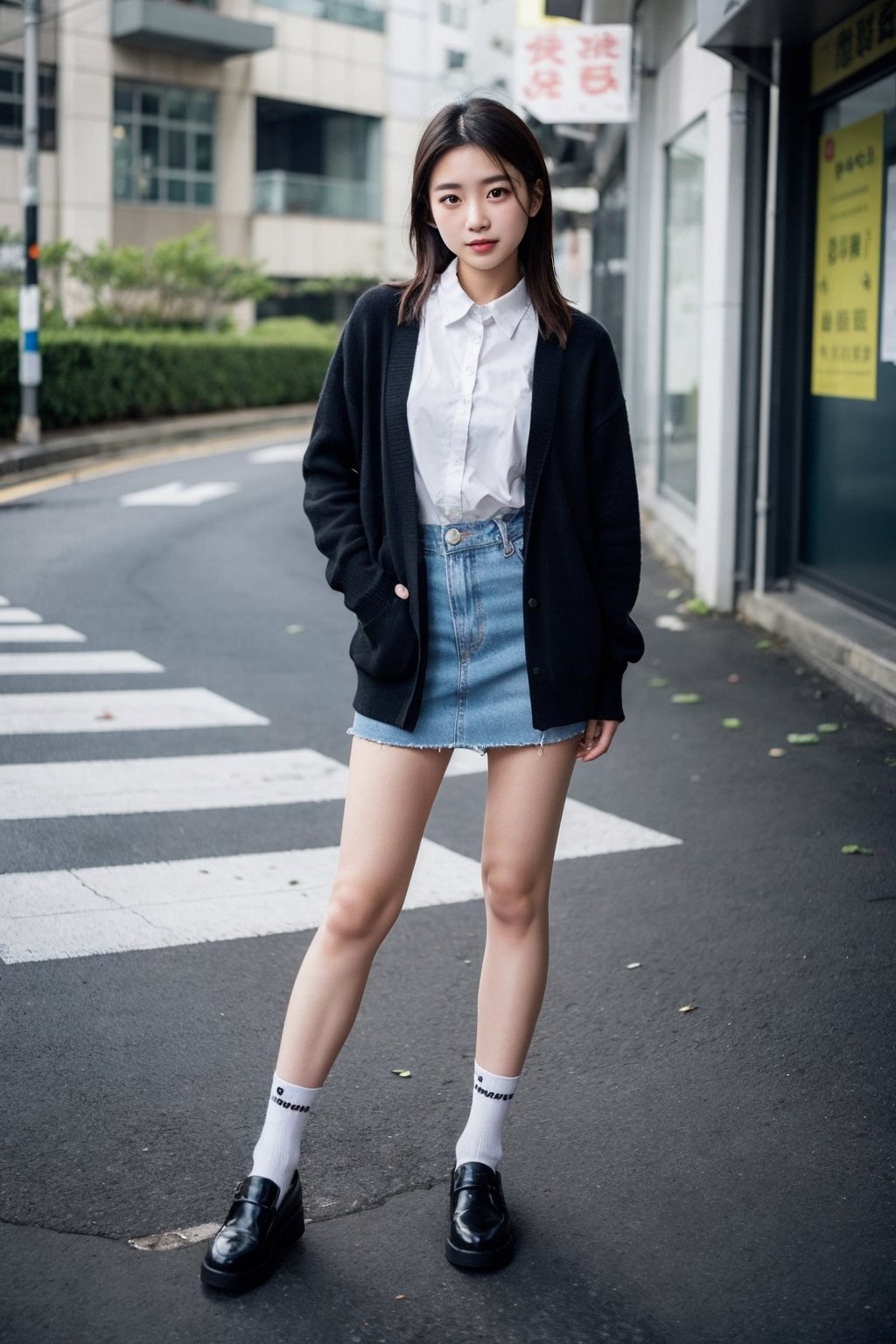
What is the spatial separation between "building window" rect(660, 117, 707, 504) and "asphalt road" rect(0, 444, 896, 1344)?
17.7 feet

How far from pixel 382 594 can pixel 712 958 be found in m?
2.10

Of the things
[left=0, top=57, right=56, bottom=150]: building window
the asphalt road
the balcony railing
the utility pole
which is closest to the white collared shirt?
the asphalt road

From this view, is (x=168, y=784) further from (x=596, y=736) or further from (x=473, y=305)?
(x=473, y=305)

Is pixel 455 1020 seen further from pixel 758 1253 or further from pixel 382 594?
pixel 382 594

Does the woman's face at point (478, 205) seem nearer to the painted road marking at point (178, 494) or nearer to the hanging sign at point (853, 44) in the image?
the hanging sign at point (853, 44)

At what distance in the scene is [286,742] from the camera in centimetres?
716

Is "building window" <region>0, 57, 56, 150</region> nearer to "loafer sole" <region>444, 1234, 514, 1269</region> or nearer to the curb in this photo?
the curb

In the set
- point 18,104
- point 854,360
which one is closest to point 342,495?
point 854,360

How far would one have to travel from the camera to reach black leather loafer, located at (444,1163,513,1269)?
2.92 metres

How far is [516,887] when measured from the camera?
301cm

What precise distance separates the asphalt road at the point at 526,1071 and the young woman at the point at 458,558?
194 millimetres

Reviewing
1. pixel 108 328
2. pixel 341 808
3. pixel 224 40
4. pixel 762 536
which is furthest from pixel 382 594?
pixel 224 40

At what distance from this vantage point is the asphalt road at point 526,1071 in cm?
283

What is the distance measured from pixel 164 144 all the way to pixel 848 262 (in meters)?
32.8
